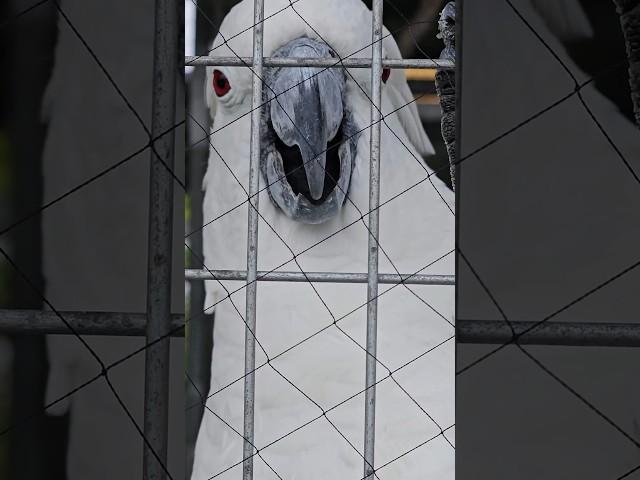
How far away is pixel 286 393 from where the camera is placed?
1564mm

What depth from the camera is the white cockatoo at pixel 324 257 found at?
1.38m

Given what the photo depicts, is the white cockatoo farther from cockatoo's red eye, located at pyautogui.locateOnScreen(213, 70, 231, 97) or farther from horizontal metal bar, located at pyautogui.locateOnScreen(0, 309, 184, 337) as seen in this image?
horizontal metal bar, located at pyautogui.locateOnScreen(0, 309, 184, 337)

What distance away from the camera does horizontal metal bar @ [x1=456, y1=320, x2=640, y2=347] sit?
0.60 metres

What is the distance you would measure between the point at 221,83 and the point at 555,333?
109 centimetres

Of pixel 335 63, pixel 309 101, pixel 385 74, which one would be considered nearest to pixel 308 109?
pixel 309 101

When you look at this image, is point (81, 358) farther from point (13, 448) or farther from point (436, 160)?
point (436, 160)

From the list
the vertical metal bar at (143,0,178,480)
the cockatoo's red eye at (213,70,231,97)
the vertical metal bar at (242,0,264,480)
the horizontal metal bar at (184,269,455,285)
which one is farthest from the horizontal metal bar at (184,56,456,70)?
the cockatoo's red eye at (213,70,231,97)

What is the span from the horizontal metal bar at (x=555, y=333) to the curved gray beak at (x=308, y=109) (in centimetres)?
76

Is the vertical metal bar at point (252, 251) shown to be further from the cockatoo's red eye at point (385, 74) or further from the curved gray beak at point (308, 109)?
the cockatoo's red eye at point (385, 74)

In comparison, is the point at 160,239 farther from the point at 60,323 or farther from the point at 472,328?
the point at 472,328

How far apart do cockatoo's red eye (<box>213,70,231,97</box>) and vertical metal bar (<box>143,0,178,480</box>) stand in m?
0.96

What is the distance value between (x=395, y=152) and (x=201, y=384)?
89 centimetres

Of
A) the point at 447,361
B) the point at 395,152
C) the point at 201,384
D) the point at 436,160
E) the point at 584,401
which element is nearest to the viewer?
the point at 584,401

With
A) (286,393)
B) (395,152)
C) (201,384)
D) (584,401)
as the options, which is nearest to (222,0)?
(395,152)
